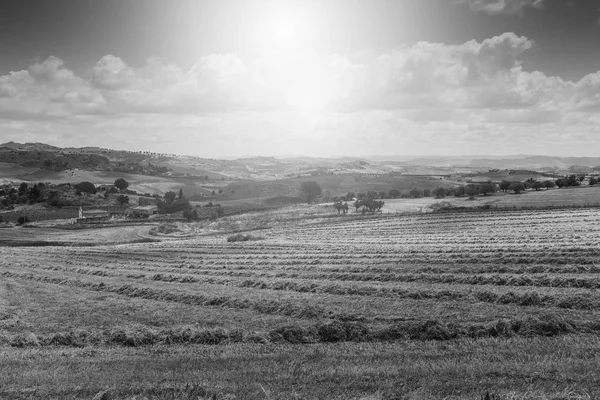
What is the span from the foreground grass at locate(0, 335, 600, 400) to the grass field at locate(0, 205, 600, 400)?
2.3 inches

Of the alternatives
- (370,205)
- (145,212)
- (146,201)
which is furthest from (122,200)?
(370,205)

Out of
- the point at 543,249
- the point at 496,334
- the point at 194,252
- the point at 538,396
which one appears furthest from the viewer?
the point at 194,252

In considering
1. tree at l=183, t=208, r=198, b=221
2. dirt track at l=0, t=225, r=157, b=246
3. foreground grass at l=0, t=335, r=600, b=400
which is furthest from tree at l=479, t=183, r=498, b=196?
foreground grass at l=0, t=335, r=600, b=400

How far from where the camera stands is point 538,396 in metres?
10.5

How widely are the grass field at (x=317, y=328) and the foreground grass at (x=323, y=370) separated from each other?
6 centimetres

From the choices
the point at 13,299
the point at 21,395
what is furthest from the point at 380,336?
the point at 13,299

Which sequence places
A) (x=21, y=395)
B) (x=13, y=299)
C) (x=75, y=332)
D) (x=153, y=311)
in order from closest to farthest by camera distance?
1. (x=21, y=395)
2. (x=75, y=332)
3. (x=153, y=311)
4. (x=13, y=299)

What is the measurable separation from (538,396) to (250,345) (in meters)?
9.48

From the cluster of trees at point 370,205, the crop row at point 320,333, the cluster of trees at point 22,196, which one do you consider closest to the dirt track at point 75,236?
the cluster of trees at point 370,205

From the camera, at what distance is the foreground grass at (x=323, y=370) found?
11.5 meters

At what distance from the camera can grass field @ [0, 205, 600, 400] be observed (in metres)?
12.3

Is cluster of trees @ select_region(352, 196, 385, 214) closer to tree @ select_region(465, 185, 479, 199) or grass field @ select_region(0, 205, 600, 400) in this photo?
tree @ select_region(465, 185, 479, 199)

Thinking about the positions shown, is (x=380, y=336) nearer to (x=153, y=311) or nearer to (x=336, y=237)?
(x=153, y=311)

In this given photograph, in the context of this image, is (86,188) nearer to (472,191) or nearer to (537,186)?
(472,191)
